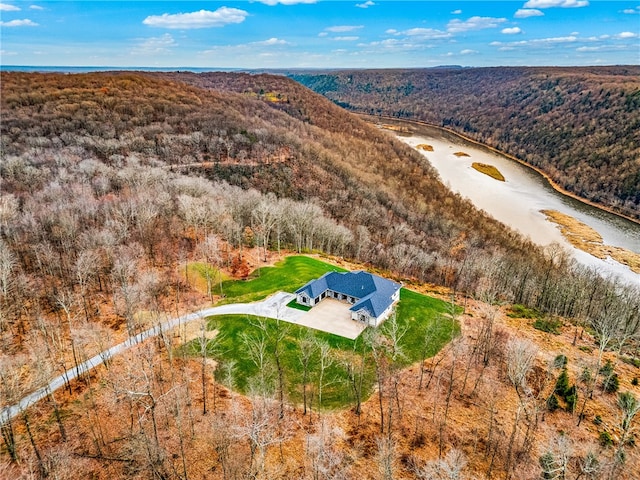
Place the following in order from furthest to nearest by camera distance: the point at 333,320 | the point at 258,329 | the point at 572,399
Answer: the point at 333,320, the point at 258,329, the point at 572,399

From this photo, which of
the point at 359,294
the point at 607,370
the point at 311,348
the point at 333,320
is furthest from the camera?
the point at 359,294

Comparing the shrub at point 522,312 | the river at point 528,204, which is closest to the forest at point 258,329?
the shrub at point 522,312

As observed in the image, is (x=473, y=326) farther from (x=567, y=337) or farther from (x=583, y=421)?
(x=583, y=421)

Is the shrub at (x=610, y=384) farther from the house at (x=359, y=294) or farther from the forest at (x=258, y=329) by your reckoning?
the house at (x=359, y=294)

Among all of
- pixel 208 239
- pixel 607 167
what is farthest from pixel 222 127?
pixel 607 167

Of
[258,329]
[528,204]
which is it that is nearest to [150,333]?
[258,329]

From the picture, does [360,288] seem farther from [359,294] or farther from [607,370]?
[607,370]
